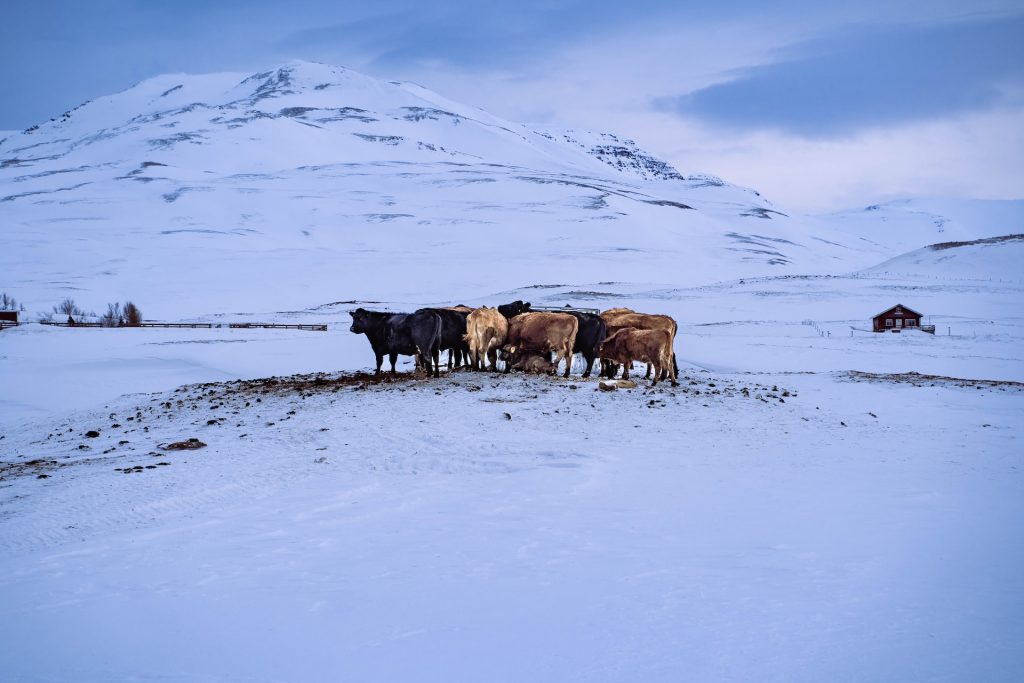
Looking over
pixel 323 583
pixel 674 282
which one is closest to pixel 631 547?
pixel 323 583

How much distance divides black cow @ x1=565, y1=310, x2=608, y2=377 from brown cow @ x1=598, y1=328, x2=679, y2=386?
1.16 meters

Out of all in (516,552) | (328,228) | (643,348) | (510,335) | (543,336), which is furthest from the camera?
(328,228)

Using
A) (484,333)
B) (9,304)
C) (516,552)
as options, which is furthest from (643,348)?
(9,304)

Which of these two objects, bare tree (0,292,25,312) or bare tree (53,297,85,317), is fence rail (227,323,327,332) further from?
bare tree (0,292,25,312)

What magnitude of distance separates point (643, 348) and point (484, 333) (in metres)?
3.55

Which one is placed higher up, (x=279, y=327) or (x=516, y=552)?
(x=279, y=327)

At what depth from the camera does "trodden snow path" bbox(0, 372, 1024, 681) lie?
4.55m

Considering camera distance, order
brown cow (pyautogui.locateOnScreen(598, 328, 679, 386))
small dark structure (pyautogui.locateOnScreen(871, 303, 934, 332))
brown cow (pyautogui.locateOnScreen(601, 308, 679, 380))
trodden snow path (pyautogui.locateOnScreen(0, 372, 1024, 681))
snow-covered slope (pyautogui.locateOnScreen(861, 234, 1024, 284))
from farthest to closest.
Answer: snow-covered slope (pyautogui.locateOnScreen(861, 234, 1024, 284)) → small dark structure (pyautogui.locateOnScreen(871, 303, 934, 332)) → brown cow (pyautogui.locateOnScreen(601, 308, 679, 380)) → brown cow (pyautogui.locateOnScreen(598, 328, 679, 386)) → trodden snow path (pyautogui.locateOnScreen(0, 372, 1024, 681))

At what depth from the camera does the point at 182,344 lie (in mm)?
30453

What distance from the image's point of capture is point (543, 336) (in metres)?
17.4

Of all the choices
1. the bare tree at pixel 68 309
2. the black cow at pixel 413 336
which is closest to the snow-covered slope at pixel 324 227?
the bare tree at pixel 68 309

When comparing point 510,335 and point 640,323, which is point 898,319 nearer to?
point 640,323

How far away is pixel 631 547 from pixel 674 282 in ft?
252

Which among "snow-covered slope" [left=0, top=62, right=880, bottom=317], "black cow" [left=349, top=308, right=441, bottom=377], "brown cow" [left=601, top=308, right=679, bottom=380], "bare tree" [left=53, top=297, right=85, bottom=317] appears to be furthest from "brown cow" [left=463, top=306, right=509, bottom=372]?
"snow-covered slope" [left=0, top=62, right=880, bottom=317]
